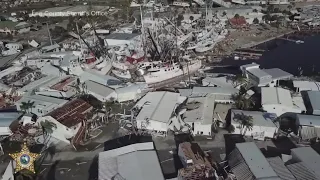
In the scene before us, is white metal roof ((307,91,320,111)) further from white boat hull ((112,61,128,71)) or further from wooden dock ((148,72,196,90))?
white boat hull ((112,61,128,71))

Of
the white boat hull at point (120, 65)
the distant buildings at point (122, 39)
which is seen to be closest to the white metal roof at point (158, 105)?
the white boat hull at point (120, 65)

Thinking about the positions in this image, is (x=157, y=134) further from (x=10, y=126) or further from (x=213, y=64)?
(x=213, y=64)

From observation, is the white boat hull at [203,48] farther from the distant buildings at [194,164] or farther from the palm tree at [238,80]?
the distant buildings at [194,164]

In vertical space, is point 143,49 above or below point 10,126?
above

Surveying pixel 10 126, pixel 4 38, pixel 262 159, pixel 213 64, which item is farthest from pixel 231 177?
pixel 4 38

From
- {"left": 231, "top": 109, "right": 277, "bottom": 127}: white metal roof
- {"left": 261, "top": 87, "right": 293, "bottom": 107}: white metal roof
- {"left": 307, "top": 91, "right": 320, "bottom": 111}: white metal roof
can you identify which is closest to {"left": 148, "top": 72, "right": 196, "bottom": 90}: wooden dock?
{"left": 261, "top": 87, "right": 293, "bottom": 107}: white metal roof

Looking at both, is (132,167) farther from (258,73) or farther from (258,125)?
(258,73)
